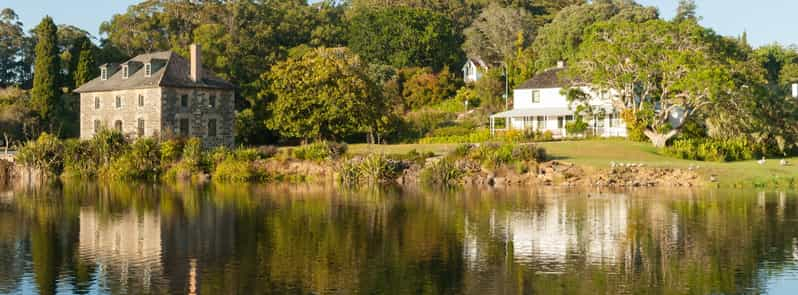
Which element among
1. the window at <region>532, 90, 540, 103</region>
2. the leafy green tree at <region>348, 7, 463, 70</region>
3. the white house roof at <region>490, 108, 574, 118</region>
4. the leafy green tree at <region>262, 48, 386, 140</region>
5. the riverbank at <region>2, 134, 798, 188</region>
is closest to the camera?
the riverbank at <region>2, 134, 798, 188</region>

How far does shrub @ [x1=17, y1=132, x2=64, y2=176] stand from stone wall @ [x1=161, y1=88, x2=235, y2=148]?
352 inches

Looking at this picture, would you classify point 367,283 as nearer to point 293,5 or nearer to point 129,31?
point 129,31

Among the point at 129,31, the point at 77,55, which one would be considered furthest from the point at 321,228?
the point at 129,31

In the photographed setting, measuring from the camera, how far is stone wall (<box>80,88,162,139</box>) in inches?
2633

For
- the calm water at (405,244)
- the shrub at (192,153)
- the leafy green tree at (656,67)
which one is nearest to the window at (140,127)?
the shrub at (192,153)

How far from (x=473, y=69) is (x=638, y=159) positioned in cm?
4729

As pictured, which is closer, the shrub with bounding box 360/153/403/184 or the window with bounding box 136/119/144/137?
the shrub with bounding box 360/153/403/184

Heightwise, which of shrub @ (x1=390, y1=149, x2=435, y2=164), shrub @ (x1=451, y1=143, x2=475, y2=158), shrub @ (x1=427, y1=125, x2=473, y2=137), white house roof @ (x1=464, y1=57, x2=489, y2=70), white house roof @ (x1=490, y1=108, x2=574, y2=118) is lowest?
shrub @ (x1=390, y1=149, x2=435, y2=164)

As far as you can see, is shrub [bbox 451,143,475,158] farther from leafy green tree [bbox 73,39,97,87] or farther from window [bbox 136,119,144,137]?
leafy green tree [bbox 73,39,97,87]

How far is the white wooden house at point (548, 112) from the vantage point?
7088 cm

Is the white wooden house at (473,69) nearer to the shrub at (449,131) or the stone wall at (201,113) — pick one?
the shrub at (449,131)

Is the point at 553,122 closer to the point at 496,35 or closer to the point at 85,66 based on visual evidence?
the point at 496,35

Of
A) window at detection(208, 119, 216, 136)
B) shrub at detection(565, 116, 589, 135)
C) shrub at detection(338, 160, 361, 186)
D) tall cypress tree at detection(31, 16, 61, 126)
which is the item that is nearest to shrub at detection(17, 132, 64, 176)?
window at detection(208, 119, 216, 136)

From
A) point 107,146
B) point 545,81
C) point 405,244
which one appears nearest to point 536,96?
point 545,81
